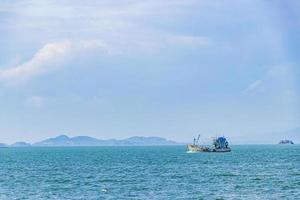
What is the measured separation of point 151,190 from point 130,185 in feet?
27.4

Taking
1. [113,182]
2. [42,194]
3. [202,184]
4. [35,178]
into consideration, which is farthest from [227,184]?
[35,178]

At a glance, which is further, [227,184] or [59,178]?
[59,178]

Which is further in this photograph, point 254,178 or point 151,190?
point 254,178

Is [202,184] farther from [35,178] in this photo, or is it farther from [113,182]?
[35,178]

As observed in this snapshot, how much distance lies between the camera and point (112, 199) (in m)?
70.9

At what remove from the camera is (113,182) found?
307 ft

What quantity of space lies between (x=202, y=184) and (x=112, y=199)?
68.1ft

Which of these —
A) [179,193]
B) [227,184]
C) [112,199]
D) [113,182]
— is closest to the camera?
[112,199]

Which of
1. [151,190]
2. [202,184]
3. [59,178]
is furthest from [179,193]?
[59,178]

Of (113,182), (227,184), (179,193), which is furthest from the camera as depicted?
(113,182)

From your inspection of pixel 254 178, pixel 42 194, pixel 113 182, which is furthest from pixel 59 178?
pixel 254 178

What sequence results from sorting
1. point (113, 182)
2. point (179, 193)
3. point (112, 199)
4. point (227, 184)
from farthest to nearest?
point (113, 182), point (227, 184), point (179, 193), point (112, 199)

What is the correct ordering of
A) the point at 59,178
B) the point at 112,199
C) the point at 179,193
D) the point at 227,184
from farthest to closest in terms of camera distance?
the point at 59,178 < the point at 227,184 < the point at 179,193 < the point at 112,199

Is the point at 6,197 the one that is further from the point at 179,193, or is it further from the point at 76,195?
the point at 179,193
